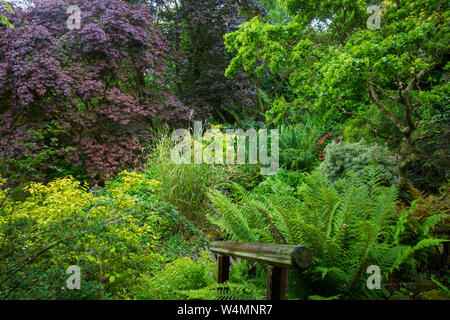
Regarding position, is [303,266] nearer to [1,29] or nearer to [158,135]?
[158,135]

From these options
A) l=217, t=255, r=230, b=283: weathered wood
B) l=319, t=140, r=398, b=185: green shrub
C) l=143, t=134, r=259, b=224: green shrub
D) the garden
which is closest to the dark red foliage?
the garden

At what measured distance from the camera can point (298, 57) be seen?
10.0 feet

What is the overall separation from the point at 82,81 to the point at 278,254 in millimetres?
4744

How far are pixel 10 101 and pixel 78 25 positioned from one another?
1.69 meters

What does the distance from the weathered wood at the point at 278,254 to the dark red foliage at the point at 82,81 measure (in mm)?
3808

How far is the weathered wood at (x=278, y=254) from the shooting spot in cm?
112

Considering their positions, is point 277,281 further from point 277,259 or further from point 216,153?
point 216,153

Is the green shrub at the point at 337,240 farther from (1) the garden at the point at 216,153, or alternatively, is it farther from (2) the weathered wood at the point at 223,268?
(2) the weathered wood at the point at 223,268

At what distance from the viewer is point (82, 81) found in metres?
4.80

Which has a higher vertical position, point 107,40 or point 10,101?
point 107,40

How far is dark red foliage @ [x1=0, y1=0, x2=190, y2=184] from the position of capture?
4410 millimetres

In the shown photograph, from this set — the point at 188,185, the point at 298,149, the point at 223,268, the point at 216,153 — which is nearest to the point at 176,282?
the point at 223,268

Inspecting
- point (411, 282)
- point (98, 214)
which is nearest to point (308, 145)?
point (411, 282)

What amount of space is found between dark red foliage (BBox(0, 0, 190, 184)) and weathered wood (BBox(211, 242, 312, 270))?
3808 mm
